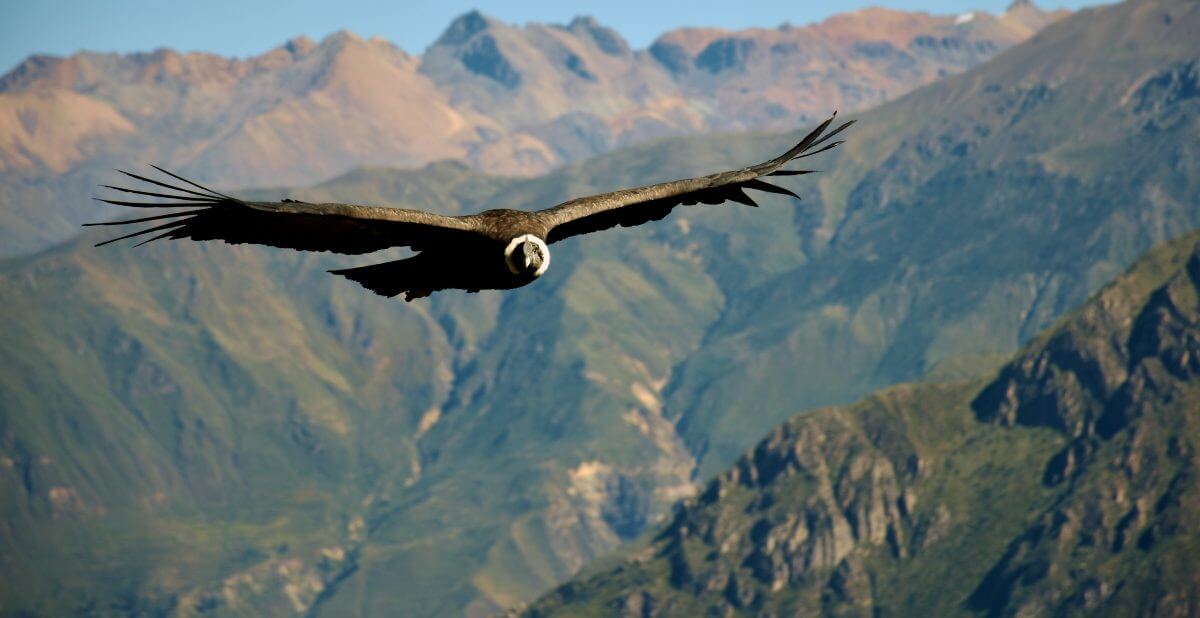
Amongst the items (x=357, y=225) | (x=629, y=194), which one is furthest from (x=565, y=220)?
(x=357, y=225)

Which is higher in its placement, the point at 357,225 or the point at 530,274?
the point at 357,225

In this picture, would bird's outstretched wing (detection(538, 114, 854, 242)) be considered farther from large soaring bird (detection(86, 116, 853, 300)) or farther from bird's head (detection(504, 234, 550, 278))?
bird's head (detection(504, 234, 550, 278))

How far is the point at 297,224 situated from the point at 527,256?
6.09 m

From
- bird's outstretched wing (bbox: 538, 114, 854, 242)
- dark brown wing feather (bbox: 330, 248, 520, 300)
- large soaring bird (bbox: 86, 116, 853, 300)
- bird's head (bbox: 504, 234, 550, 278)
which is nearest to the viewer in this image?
large soaring bird (bbox: 86, 116, 853, 300)

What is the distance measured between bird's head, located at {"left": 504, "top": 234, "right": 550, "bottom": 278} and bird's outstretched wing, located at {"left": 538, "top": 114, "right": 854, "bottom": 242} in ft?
9.30

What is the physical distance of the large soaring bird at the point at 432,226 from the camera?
43812mm

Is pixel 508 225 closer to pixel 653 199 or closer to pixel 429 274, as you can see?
pixel 429 274

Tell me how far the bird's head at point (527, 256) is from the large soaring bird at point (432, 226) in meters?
0.03

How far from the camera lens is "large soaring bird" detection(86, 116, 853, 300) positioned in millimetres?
43812

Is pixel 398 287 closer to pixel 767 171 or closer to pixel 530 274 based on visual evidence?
pixel 530 274

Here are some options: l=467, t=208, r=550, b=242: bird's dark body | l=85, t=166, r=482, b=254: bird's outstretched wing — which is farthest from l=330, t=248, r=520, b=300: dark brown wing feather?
l=467, t=208, r=550, b=242: bird's dark body

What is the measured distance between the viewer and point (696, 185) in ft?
174

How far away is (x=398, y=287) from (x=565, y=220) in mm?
5410

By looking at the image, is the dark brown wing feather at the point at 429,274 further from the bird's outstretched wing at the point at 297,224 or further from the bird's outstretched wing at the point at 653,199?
the bird's outstretched wing at the point at 653,199
